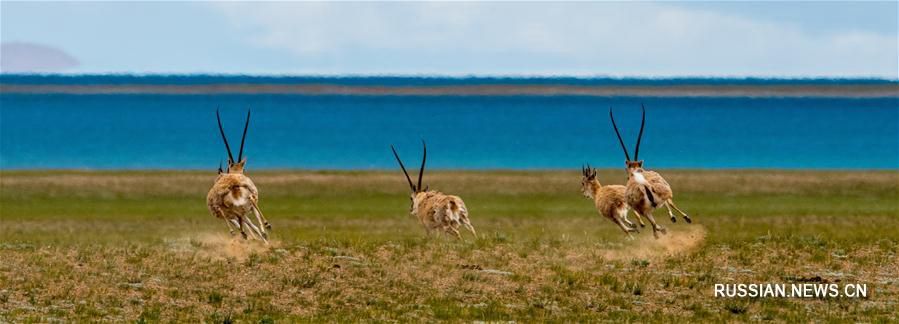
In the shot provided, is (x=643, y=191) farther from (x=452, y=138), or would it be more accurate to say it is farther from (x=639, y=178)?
(x=452, y=138)

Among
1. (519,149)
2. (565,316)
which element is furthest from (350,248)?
(519,149)

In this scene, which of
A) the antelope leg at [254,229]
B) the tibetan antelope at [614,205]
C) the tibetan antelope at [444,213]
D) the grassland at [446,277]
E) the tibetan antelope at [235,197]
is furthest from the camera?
the tibetan antelope at [444,213]

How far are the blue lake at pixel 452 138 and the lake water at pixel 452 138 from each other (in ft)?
0.54

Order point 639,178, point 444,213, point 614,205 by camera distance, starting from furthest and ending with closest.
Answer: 1. point 444,213
2. point 614,205
3. point 639,178

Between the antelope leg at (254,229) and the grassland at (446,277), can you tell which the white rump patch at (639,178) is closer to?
the grassland at (446,277)

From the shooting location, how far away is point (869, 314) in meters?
21.7

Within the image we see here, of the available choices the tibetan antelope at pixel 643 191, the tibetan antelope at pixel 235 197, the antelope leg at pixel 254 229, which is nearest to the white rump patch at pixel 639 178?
the tibetan antelope at pixel 643 191

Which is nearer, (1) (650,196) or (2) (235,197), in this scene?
(1) (650,196)

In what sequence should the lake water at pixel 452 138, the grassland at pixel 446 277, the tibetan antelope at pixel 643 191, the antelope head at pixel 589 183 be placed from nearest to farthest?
the grassland at pixel 446 277 < the tibetan antelope at pixel 643 191 < the antelope head at pixel 589 183 < the lake water at pixel 452 138

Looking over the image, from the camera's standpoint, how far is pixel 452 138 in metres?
139

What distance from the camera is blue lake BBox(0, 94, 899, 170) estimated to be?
105 metres

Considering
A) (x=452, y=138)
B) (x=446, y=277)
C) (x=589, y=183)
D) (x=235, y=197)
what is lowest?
(x=446, y=277)

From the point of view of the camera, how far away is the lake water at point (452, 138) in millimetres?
104938

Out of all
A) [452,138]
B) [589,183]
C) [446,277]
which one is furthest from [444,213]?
[452,138]
